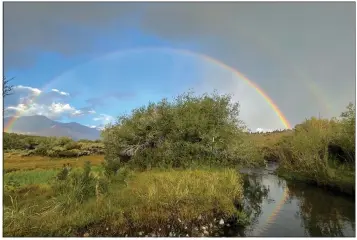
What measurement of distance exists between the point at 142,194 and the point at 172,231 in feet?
8.76

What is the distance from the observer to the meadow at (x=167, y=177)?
15.2 metres

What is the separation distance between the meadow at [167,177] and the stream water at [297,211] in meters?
1.25

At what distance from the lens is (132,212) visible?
51.4ft

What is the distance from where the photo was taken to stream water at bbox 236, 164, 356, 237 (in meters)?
18.9

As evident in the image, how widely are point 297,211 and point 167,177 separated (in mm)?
10205

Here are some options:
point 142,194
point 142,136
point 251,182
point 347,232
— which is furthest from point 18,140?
point 347,232

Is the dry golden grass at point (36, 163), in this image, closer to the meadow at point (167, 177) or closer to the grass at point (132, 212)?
the meadow at point (167, 177)

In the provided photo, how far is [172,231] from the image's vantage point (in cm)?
1577

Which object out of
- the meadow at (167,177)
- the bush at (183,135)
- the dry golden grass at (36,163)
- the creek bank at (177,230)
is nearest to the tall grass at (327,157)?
the meadow at (167,177)

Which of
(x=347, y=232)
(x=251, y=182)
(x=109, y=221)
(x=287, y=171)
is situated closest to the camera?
(x=109, y=221)

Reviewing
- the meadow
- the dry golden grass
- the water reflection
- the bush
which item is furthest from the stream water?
the dry golden grass

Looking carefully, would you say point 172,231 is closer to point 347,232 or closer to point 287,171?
point 347,232

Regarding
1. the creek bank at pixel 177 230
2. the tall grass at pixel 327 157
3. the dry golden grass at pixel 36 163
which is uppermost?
the tall grass at pixel 327 157

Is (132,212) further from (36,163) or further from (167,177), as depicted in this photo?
(36,163)
